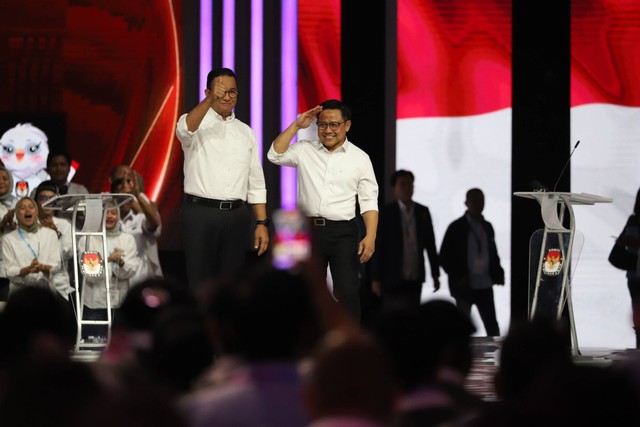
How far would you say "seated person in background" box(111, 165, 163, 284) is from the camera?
256 inches

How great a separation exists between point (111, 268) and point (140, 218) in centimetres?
61

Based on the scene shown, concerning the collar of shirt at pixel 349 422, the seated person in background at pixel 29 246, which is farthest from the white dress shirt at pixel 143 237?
the collar of shirt at pixel 349 422

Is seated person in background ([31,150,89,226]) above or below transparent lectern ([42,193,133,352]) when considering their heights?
above

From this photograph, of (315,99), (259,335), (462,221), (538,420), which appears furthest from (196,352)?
(315,99)

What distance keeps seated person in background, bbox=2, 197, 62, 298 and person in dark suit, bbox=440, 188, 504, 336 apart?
2.55 metres

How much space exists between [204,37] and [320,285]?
6.17 meters

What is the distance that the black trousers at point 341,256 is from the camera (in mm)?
5707

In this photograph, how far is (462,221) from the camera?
746 centimetres

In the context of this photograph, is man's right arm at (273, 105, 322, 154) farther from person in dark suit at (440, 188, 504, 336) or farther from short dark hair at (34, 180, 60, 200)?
person in dark suit at (440, 188, 504, 336)

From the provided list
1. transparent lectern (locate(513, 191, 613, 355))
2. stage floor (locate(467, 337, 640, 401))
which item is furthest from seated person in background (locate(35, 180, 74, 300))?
transparent lectern (locate(513, 191, 613, 355))

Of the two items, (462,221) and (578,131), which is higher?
(578,131)

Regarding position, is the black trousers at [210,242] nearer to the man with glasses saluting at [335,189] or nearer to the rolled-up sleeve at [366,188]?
the man with glasses saluting at [335,189]

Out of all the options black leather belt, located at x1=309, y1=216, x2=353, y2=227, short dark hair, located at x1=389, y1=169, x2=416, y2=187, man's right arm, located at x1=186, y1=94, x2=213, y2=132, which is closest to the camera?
man's right arm, located at x1=186, y1=94, x2=213, y2=132

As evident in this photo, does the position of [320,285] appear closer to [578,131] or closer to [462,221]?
[462,221]
